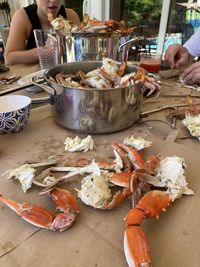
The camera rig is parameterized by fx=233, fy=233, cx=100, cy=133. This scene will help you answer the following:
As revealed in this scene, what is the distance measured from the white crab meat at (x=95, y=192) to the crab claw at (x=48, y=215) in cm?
2

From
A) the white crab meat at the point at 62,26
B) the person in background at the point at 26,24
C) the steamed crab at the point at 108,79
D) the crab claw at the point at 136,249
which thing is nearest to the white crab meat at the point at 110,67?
the steamed crab at the point at 108,79

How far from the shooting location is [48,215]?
0.36m

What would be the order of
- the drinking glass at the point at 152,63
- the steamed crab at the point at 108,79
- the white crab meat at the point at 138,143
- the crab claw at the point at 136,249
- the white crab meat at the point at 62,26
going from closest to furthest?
the crab claw at the point at 136,249 → the white crab meat at the point at 138,143 → the steamed crab at the point at 108,79 → the white crab meat at the point at 62,26 → the drinking glass at the point at 152,63

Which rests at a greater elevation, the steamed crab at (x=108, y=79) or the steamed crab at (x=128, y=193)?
the steamed crab at (x=108, y=79)

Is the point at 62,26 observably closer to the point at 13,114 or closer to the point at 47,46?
the point at 47,46

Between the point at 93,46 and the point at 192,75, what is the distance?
0.43 meters

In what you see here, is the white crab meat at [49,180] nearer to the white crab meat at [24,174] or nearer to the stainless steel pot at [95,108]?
the white crab meat at [24,174]

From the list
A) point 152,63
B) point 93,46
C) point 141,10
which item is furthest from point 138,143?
point 141,10

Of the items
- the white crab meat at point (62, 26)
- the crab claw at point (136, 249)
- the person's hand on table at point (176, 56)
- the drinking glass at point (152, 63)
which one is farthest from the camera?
the person's hand on table at point (176, 56)

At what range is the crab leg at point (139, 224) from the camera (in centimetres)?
29

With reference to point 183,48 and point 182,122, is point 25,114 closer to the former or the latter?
point 182,122

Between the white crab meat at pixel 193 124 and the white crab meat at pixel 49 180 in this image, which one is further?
the white crab meat at pixel 193 124

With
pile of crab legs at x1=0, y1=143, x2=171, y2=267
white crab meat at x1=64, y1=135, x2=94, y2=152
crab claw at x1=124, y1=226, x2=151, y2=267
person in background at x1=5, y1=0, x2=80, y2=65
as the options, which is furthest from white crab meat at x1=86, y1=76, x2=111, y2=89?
person in background at x1=5, y1=0, x2=80, y2=65

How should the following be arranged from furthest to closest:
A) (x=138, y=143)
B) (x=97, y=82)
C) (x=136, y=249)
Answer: (x=97, y=82) < (x=138, y=143) < (x=136, y=249)
